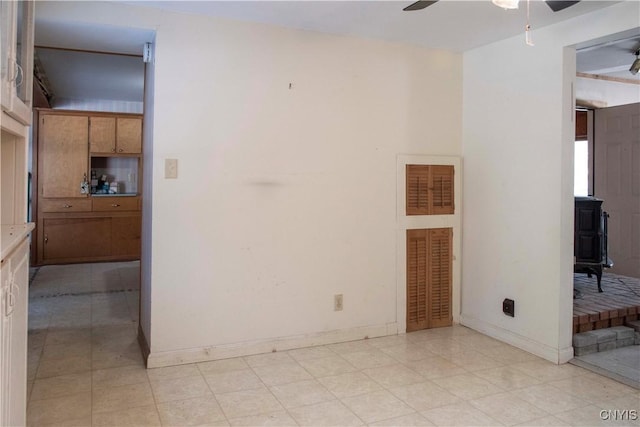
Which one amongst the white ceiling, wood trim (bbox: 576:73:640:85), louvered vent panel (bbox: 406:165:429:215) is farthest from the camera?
wood trim (bbox: 576:73:640:85)

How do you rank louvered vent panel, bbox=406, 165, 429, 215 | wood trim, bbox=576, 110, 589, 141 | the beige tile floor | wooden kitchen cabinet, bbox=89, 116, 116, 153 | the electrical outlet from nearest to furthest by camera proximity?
the beige tile floor, the electrical outlet, louvered vent panel, bbox=406, 165, 429, 215, wood trim, bbox=576, 110, 589, 141, wooden kitchen cabinet, bbox=89, 116, 116, 153

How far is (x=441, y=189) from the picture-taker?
151 inches

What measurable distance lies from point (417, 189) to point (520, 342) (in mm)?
1337

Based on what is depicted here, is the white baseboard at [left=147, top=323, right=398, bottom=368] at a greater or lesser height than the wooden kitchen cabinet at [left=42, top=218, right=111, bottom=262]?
lesser

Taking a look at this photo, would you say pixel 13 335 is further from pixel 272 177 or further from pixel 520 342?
pixel 520 342

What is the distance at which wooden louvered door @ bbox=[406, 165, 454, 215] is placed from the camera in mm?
3723

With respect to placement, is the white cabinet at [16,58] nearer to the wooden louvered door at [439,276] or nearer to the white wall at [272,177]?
the white wall at [272,177]

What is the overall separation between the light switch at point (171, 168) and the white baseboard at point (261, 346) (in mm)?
1122

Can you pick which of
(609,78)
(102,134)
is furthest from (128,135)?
(609,78)

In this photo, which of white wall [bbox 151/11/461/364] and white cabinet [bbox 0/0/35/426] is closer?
white cabinet [bbox 0/0/35/426]

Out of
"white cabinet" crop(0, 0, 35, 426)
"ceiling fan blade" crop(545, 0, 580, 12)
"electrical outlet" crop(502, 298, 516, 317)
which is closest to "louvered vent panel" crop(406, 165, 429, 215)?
"electrical outlet" crop(502, 298, 516, 317)

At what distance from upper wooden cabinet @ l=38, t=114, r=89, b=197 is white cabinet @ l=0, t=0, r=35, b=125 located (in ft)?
16.5

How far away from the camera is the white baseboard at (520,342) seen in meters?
3.14

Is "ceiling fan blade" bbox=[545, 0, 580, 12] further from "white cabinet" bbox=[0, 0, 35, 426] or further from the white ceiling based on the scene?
"white cabinet" bbox=[0, 0, 35, 426]
